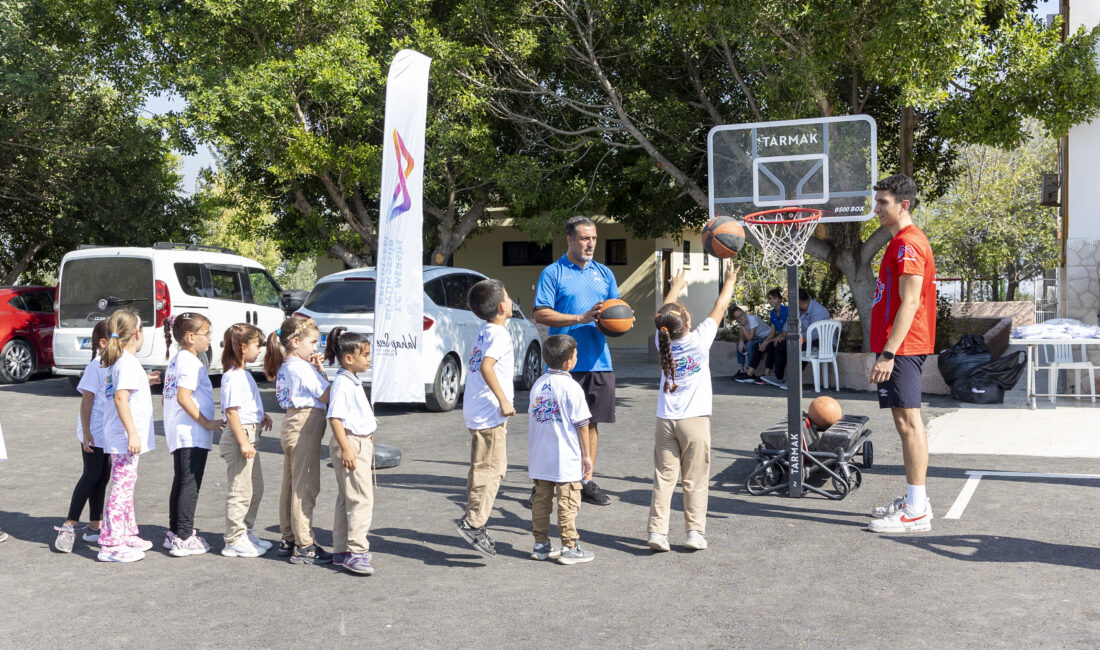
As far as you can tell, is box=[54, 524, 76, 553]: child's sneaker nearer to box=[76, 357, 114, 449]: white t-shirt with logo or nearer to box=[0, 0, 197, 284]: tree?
box=[76, 357, 114, 449]: white t-shirt with logo

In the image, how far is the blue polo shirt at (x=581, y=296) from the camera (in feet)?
21.4

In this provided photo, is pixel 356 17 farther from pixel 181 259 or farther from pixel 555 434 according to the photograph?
pixel 555 434

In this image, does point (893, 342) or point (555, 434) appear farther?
point (893, 342)

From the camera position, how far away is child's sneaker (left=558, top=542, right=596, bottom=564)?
5.38m

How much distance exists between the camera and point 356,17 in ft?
59.1

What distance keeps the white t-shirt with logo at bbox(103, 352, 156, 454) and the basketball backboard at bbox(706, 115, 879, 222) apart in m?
6.67

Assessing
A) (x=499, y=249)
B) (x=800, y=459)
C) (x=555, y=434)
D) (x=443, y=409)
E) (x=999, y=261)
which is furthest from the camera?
(x=999, y=261)

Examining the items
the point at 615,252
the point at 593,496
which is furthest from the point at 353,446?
the point at 615,252

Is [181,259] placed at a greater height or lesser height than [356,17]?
lesser

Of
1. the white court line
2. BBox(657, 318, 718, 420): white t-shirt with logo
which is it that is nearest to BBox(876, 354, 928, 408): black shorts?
the white court line

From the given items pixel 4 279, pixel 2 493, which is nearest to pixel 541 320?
pixel 2 493

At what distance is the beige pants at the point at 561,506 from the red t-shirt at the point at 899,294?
211cm

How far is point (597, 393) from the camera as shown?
6668 mm

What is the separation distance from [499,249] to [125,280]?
54.9ft
